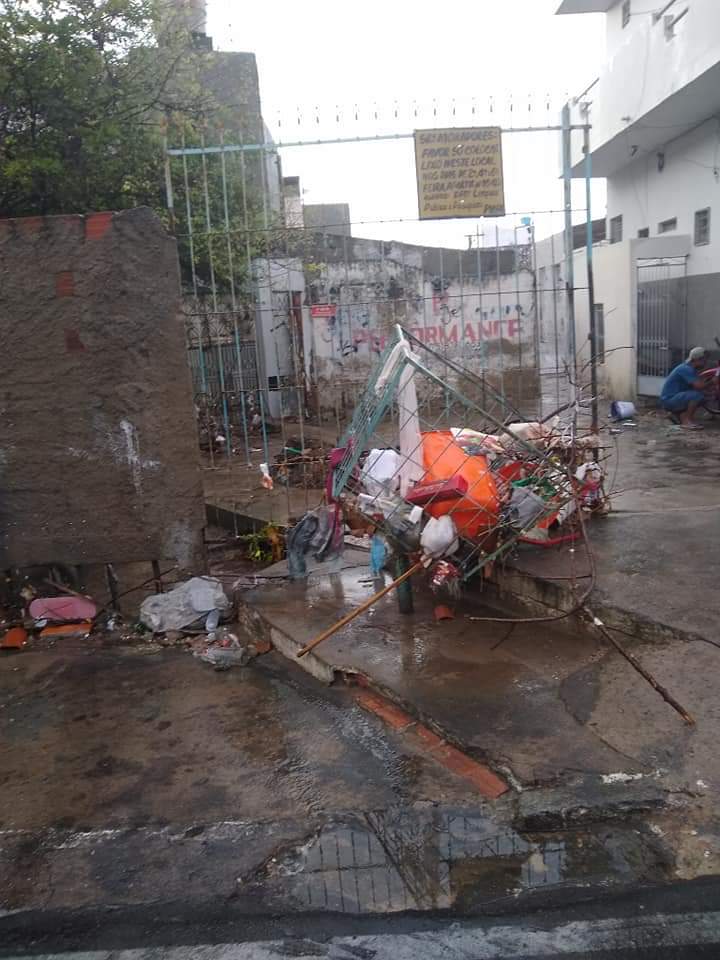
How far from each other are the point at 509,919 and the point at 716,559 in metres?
2.90

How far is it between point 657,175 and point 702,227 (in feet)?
6.01

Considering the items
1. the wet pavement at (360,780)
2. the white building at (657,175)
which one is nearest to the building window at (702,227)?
the white building at (657,175)

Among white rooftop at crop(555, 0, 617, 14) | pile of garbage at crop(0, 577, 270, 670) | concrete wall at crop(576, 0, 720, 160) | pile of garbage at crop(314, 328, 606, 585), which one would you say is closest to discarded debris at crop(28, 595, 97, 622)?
pile of garbage at crop(0, 577, 270, 670)

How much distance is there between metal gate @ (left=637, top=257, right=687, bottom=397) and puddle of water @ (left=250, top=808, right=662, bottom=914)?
11.1 metres

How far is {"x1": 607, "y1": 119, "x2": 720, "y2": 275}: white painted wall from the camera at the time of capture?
36.2ft

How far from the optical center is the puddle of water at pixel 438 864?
8.13 feet

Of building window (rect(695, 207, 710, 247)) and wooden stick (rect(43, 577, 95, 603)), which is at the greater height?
building window (rect(695, 207, 710, 247))

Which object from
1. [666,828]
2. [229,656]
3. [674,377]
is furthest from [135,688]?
[674,377]

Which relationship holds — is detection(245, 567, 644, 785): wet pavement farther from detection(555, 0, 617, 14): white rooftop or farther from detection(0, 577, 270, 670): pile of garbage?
detection(555, 0, 617, 14): white rooftop

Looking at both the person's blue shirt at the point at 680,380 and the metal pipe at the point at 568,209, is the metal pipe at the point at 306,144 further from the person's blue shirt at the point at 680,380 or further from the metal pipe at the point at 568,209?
the person's blue shirt at the point at 680,380

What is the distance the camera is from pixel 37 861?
2801 mm

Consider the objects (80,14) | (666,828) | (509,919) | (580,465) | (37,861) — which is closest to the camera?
(509,919)

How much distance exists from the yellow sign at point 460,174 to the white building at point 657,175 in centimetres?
498

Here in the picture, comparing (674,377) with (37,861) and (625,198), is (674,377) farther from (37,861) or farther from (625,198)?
(37,861)
